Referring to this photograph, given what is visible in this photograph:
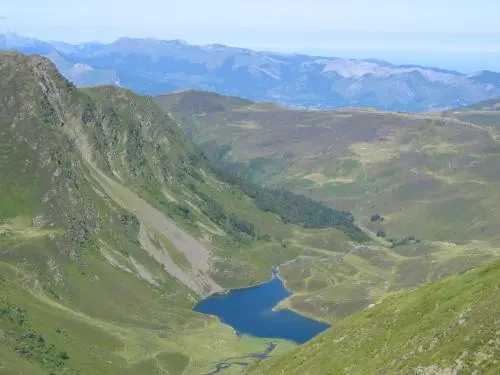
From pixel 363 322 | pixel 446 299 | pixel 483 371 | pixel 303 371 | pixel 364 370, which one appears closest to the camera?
pixel 483 371

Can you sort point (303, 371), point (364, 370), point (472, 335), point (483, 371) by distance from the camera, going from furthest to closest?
1. point (303, 371)
2. point (364, 370)
3. point (472, 335)
4. point (483, 371)

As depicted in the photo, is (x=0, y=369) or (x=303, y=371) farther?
(x=0, y=369)

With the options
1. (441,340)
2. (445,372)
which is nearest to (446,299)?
(441,340)

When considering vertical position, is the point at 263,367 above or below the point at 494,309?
below

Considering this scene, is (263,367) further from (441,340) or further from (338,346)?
(441,340)

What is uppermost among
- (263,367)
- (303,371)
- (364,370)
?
(364,370)

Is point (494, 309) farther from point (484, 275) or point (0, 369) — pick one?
point (0, 369)

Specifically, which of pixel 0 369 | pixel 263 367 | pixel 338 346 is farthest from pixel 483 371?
pixel 0 369
